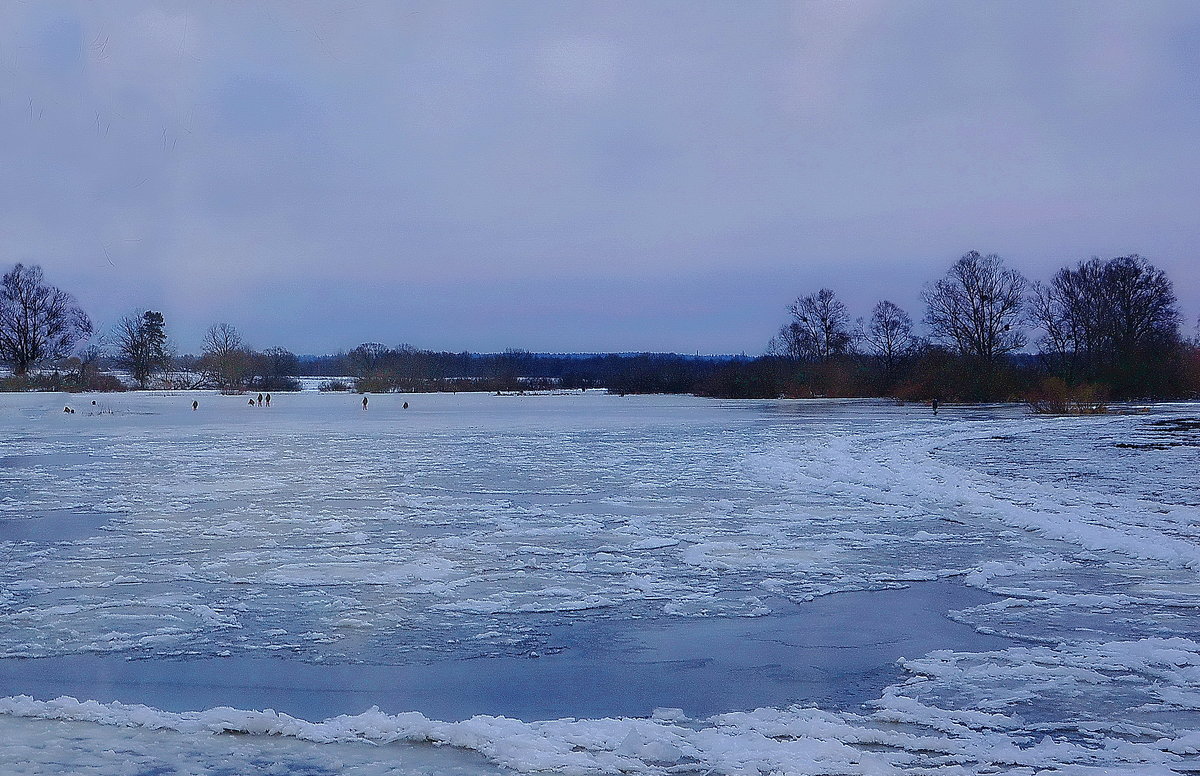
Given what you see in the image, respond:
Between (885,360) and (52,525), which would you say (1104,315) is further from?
(52,525)

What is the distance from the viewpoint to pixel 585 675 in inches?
174

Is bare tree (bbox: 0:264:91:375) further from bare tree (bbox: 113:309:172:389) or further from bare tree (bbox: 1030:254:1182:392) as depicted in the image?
bare tree (bbox: 1030:254:1182:392)

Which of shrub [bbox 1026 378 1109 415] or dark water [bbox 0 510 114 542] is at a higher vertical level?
shrub [bbox 1026 378 1109 415]

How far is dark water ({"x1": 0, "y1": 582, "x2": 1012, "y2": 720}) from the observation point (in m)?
4.04

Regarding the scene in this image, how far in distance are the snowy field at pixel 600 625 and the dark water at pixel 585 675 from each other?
2 centimetres

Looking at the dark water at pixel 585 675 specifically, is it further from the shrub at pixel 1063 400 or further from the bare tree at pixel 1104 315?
the bare tree at pixel 1104 315

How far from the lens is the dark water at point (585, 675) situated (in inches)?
159

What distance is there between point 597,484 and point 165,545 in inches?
223

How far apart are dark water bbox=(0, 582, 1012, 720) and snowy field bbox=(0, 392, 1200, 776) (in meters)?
0.02

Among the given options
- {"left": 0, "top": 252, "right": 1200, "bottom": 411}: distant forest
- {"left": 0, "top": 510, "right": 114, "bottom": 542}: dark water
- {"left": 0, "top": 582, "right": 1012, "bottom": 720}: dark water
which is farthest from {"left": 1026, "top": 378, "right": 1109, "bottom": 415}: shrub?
{"left": 0, "top": 510, "right": 114, "bottom": 542}: dark water

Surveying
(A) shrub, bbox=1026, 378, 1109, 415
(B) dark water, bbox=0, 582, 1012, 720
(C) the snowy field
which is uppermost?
(A) shrub, bbox=1026, 378, 1109, 415

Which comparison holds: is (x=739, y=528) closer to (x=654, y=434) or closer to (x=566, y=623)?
(x=566, y=623)

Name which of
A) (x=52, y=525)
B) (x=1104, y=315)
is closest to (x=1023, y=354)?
(x=1104, y=315)

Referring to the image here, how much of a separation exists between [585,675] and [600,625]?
92 centimetres
